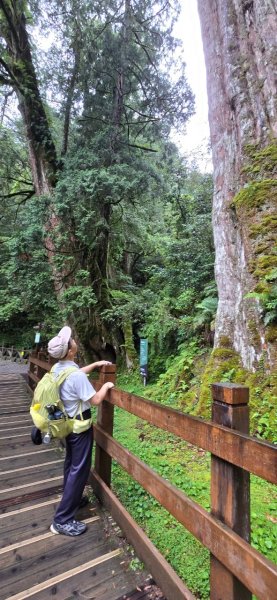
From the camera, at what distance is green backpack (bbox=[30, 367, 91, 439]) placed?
2342 millimetres

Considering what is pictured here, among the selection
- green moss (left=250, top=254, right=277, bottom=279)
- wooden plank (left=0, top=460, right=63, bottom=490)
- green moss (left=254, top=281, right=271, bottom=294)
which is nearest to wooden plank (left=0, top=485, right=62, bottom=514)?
wooden plank (left=0, top=460, right=63, bottom=490)

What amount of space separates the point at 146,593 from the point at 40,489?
1561 millimetres

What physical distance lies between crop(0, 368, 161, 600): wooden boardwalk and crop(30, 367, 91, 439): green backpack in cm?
73

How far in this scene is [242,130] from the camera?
179 inches

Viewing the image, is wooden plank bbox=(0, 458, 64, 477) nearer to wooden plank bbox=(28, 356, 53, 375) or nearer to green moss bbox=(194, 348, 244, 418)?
wooden plank bbox=(28, 356, 53, 375)

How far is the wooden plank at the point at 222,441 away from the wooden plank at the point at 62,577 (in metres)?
0.95

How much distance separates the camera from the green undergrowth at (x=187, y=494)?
6.91 feet

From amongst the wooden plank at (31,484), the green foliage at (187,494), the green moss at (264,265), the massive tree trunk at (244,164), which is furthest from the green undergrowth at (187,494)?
the green moss at (264,265)

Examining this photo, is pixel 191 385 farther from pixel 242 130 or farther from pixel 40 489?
pixel 242 130

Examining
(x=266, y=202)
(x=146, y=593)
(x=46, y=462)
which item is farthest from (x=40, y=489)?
(x=266, y=202)

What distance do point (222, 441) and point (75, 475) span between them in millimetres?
1420

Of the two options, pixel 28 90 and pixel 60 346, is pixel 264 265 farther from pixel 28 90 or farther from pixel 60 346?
pixel 28 90

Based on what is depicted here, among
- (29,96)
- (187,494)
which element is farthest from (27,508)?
(29,96)

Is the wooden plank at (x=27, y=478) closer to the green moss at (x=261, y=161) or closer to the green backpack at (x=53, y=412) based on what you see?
the green backpack at (x=53, y=412)
